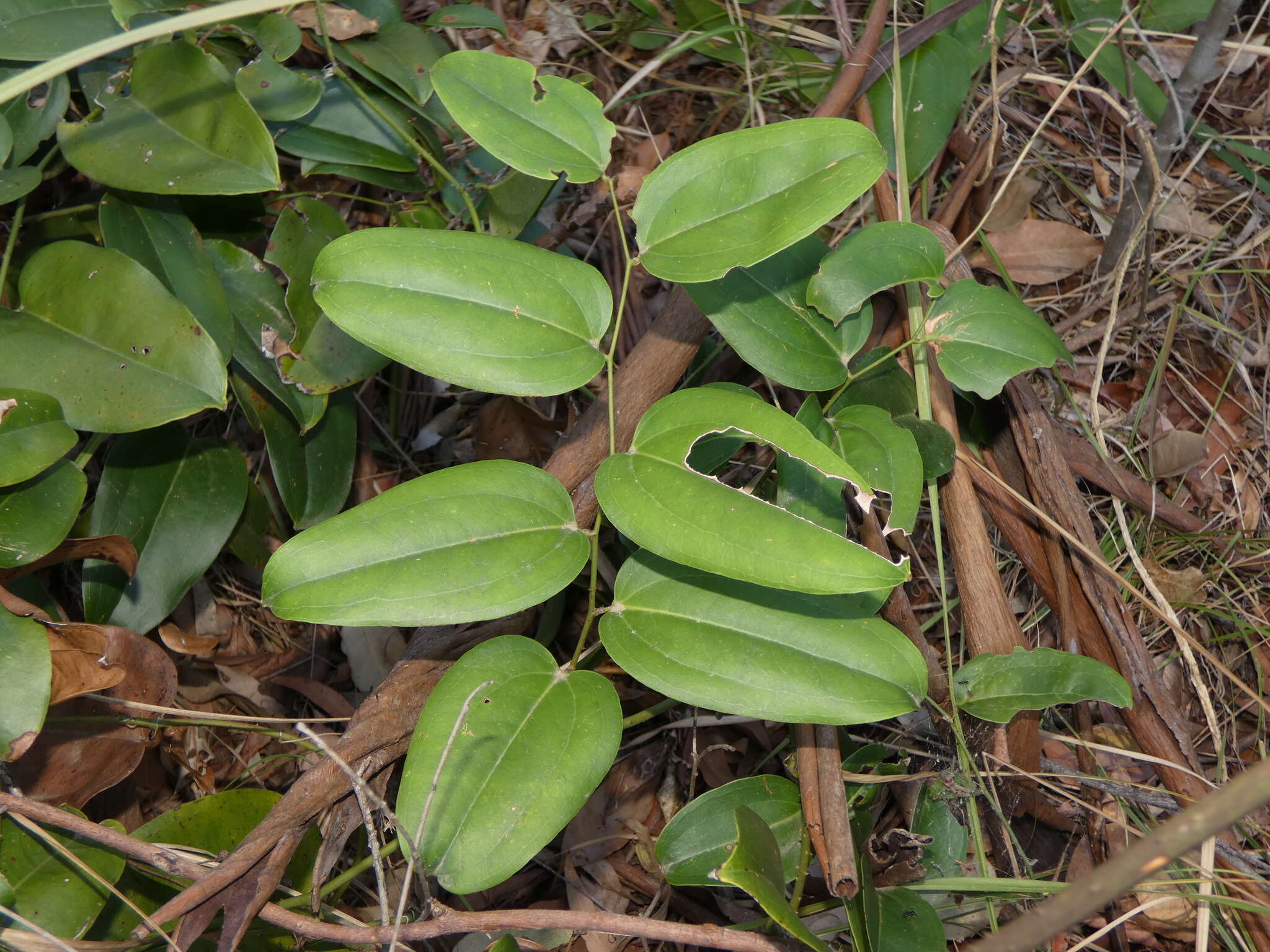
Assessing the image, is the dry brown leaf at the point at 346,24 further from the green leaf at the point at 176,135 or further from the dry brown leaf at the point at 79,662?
the dry brown leaf at the point at 79,662

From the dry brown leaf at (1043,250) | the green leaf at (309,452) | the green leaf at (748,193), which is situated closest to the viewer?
the green leaf at (748,193)

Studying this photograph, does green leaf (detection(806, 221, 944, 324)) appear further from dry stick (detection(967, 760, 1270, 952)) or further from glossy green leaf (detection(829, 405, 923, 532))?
dry stick (detection(967, 760, 1270, 952))

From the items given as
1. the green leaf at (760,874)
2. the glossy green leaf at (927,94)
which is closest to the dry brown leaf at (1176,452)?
the glossy green leaf at (927,94)

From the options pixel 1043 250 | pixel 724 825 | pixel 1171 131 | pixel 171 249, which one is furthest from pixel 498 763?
pixel 1171 131

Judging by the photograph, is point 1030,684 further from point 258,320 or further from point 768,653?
point 258,320

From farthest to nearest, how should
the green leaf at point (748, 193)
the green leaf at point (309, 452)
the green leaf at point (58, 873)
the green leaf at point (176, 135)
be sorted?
the green leaf at point (309, 452)
the green leaf at point (176, 135)
the green leaf at point (58, 873)
the green leaf at point (748, 193)
